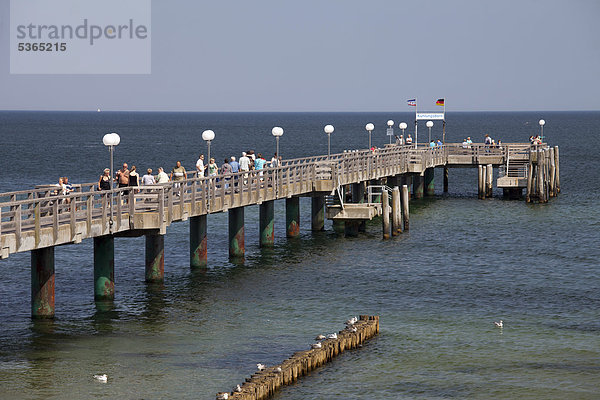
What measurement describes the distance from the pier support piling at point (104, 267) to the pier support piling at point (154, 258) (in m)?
2.51

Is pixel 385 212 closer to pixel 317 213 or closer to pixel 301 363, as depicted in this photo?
pixel 317 213

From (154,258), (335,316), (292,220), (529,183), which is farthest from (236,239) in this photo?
(529,183)

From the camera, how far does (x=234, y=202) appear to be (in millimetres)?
37219

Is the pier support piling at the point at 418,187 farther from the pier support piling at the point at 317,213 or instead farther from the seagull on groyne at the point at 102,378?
the seagull on groyne at the point at 102,378

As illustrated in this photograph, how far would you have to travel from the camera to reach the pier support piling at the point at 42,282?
28188mm

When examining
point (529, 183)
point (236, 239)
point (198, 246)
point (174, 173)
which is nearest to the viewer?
point (174, 173)

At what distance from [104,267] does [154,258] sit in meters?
3.29

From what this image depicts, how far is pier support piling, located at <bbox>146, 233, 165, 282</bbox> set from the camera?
112 feet

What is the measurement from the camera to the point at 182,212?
33.2m

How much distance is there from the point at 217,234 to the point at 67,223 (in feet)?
69.0

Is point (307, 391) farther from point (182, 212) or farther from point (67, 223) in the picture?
point (182, 212)

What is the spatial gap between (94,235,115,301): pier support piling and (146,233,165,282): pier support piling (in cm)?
251

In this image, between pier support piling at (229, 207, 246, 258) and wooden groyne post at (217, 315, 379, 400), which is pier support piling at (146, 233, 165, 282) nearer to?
pier support piling at (229, 207, 246, 258)

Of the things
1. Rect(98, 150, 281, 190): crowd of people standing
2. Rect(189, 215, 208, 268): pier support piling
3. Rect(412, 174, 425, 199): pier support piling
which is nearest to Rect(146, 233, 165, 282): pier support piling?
Rect(98, 150, 281, 190): crowd of people standing
